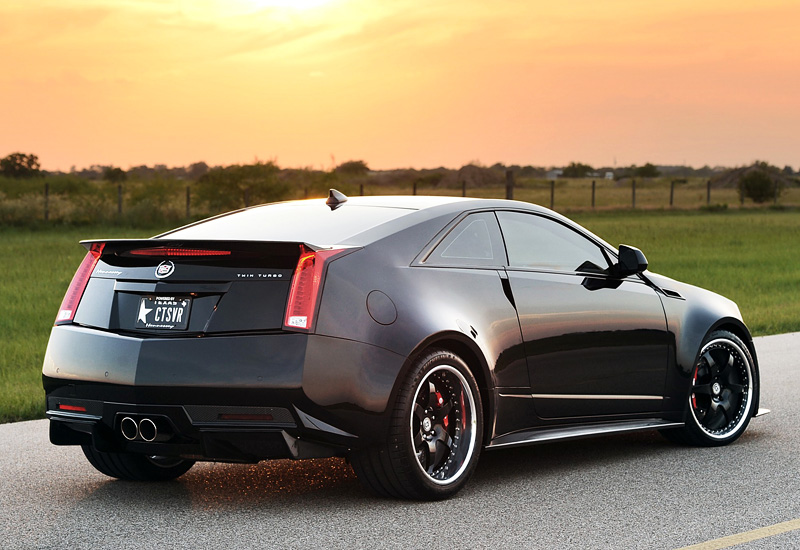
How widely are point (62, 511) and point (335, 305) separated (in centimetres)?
180

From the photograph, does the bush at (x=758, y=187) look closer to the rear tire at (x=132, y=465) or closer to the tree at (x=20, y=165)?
the tree at (x=20, y=165)

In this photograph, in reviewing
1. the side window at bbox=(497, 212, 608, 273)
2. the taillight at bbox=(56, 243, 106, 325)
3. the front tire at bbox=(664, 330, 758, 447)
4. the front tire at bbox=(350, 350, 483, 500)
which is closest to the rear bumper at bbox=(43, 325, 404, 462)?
the front tire at bbox=(350, 350, 483, 500)

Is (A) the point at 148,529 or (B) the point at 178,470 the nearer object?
(A) the point at 148,529

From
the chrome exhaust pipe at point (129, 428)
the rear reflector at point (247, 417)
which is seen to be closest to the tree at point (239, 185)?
the chrome exhaust pipe at point (129, 428)

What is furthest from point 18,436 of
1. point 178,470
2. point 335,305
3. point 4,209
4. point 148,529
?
point 4,209

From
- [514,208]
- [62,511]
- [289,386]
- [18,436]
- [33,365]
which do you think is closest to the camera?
[289,386]

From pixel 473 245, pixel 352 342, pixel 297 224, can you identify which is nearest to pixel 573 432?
pixel 473 245

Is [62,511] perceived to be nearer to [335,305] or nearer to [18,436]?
[335,305]

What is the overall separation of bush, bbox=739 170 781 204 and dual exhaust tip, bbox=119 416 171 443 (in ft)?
240

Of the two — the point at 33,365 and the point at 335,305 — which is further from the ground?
the point at 335,305

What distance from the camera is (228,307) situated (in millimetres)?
5879

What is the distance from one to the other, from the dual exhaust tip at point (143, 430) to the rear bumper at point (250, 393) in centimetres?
2

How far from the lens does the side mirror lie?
7.52 metres

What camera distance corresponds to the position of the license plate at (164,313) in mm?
5941
